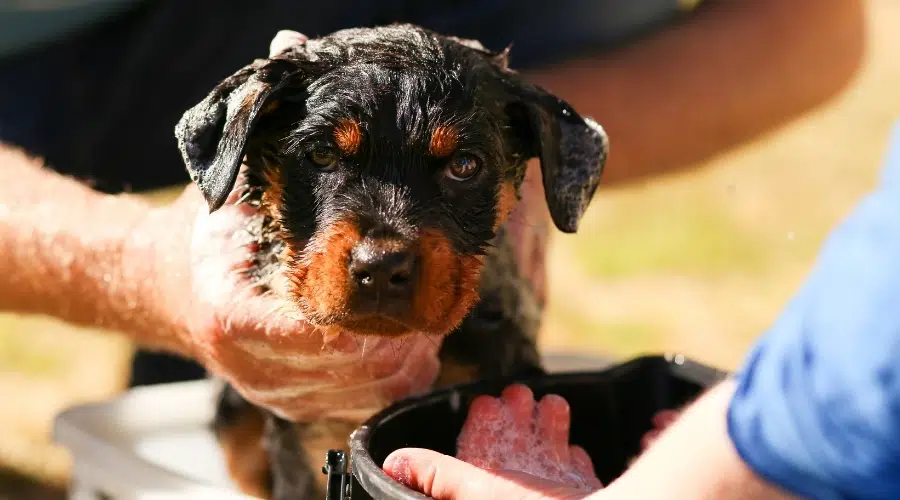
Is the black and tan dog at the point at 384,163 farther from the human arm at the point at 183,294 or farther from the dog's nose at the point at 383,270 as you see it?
the human arm at the point at 183,294

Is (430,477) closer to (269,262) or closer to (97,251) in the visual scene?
(269,262)

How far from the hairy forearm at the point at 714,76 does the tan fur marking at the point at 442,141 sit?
1.94 meters

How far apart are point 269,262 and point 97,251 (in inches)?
28.8

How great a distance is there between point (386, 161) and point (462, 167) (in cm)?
18

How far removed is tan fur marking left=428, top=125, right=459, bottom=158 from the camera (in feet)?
7.77

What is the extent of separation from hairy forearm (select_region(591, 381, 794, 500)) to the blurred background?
3.19m

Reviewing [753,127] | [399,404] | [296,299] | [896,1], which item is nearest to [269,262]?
[296,299]

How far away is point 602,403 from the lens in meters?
2.97

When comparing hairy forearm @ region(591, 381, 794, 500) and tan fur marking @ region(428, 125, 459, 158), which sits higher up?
tan fur marking @ region(428, 125, 459, 158)

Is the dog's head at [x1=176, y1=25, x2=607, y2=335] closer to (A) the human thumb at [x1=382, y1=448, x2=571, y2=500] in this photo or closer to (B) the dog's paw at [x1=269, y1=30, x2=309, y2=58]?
(B) the dog's paw at [x1=269, y1=30, x2=309, y2=58]

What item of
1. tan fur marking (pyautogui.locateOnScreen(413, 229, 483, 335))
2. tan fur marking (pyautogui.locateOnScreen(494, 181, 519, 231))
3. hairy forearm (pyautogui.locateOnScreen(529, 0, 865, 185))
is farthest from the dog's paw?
hairy forearm (pyautogui.locateOnScreen(529, 0, 865, 185))

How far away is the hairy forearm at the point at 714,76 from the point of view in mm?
4371

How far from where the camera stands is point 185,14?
4082 millimetres

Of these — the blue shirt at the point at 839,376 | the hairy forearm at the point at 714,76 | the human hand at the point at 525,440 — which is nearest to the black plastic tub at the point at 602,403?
the human hand at the point at 525,440
